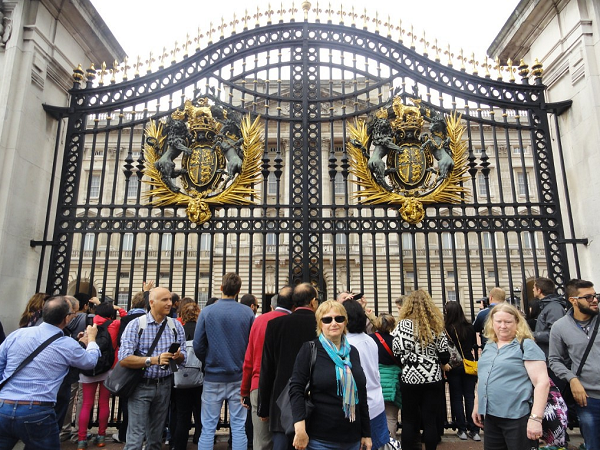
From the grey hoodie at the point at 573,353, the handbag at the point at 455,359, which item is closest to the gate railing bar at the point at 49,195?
the handbag at the point at 455,359

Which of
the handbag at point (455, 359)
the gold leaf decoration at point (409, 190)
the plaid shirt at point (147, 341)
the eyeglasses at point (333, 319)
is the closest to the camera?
the eyeglasses at point (333, 319)

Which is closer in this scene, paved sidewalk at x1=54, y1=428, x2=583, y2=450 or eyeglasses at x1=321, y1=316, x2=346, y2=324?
eyeglasses at x1=321, y1=316, x2=346, y2=324

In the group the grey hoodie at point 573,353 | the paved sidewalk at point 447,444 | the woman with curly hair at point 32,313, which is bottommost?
the paved sidewalk at point 447,444

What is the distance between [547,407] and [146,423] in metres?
3.77

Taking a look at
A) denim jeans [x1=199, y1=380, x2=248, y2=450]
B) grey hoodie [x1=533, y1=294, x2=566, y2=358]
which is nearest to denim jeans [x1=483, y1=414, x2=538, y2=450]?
grey hoodie [x1=533, y1=294, x2=566, y2=358]

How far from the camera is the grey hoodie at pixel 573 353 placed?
4.51 m

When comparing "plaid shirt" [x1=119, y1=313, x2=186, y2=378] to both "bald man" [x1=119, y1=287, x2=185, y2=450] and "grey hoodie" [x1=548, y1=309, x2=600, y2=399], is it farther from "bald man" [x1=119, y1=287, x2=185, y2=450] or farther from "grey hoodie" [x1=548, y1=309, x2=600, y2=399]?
"grey hoodie" [x1=548, y1=309, x2=600, y2=399]

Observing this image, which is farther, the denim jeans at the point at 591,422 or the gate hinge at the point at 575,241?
the gate hinge at the point at 575,241

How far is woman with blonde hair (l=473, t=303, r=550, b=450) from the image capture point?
3789 mm

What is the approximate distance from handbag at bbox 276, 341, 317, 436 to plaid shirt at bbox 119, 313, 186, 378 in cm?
138

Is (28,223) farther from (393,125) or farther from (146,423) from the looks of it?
(393,125)

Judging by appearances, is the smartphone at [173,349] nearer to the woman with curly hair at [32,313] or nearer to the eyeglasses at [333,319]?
the eyeglasses at [333,319]

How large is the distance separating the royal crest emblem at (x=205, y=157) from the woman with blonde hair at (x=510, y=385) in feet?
15.6

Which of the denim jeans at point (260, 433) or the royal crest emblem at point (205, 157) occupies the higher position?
the royal crest emblem at point (205, 157)
